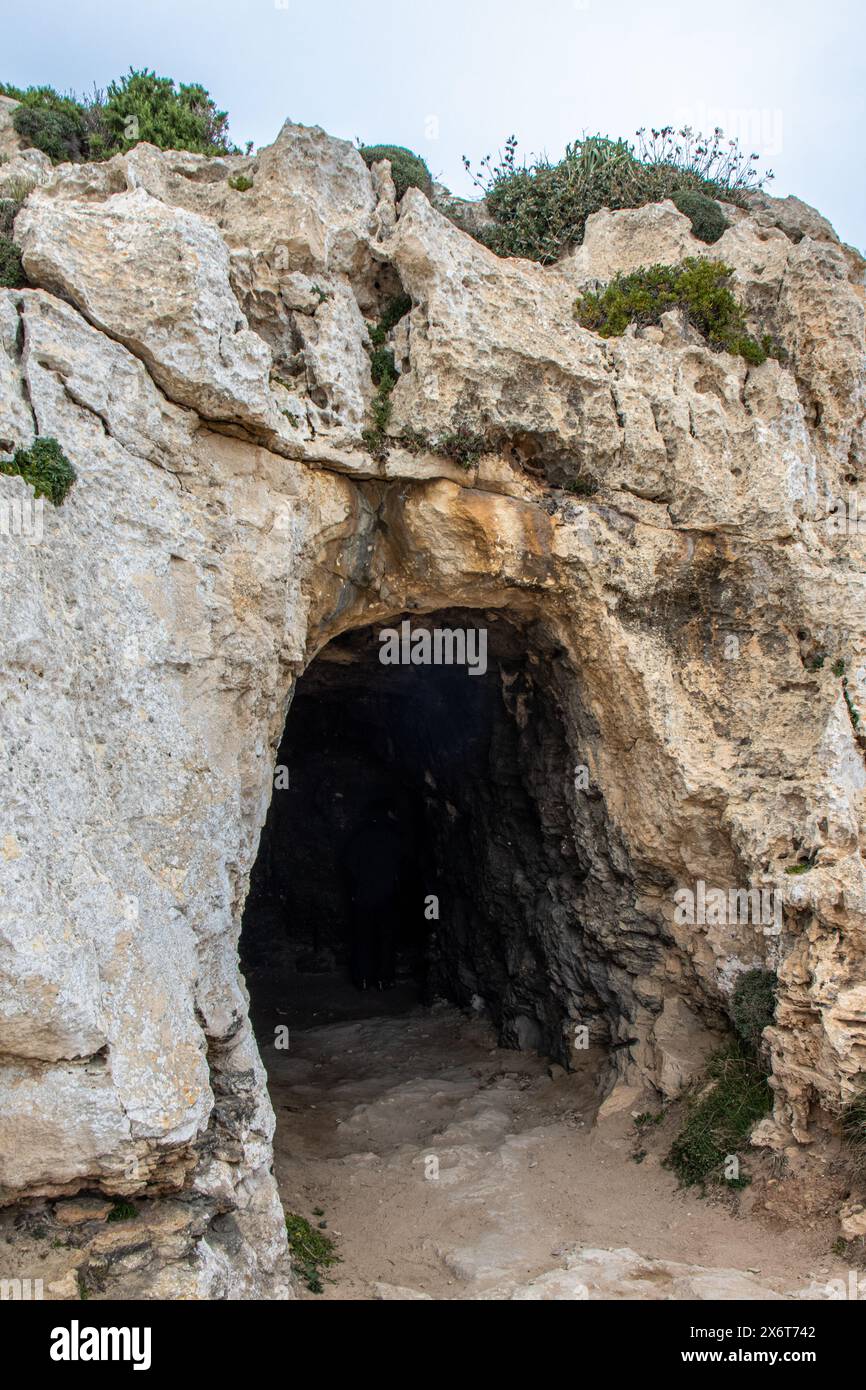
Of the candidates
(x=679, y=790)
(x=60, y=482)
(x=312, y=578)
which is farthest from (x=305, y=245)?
(x=679, y=790)

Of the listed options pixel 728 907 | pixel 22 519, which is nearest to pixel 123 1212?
pixel 22 519

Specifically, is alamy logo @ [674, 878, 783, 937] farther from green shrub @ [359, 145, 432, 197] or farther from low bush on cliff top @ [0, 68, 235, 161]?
low bush on cliff top @ [0, 68, 235, 161]

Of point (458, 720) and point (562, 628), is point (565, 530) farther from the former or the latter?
point (458, 720)

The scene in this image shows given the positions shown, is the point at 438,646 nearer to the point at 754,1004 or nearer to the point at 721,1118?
the point at 754,1004

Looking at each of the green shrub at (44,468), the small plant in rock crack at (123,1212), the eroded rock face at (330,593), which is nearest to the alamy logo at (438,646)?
the eroded rock face at (330,593)

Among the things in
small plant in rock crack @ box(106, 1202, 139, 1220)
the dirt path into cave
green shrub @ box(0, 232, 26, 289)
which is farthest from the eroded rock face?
the dirt path into cave

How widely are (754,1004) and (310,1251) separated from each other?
14.9 ft

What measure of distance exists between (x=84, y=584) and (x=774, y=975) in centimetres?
708

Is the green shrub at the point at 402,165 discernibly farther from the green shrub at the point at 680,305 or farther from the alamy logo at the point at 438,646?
the alamy logo at the point at 438,646

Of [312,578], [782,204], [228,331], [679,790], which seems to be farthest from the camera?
[782,204]

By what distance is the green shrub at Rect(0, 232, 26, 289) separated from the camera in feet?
24.7

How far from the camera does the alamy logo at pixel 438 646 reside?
37.8ft

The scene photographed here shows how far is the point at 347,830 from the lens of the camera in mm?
18531

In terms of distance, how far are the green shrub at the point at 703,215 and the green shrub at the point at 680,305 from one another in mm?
2057
